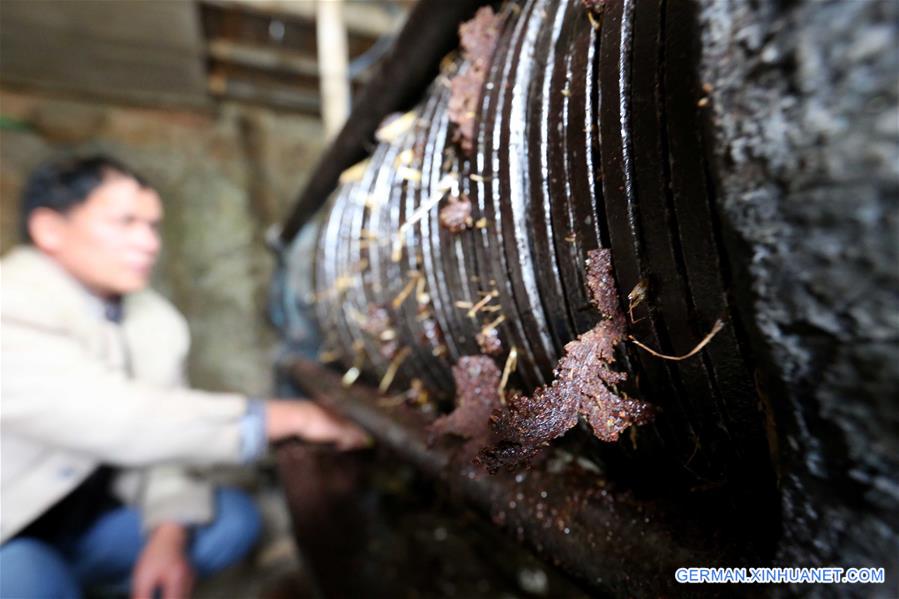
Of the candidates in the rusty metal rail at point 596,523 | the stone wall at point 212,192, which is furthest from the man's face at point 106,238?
the stone wall at point 212,192

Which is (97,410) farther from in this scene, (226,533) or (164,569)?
(226,533)

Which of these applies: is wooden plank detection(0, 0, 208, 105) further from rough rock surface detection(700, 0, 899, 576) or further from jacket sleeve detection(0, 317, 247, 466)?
rough rock surface detection(700, 0, 899, 576)

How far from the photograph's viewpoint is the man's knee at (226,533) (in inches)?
89.6

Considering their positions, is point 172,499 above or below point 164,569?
above

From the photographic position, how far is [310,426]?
188cm

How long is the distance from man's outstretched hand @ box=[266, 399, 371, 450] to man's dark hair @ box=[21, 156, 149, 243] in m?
1.08

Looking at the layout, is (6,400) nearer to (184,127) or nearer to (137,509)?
(137,509)

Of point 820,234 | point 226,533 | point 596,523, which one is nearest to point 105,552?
point 226,533

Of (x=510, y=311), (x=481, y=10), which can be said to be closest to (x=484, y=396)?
(x=510, y=311)

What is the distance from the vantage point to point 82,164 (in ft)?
5.71

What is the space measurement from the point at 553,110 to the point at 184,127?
14.7ft

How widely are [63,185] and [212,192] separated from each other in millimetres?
2665

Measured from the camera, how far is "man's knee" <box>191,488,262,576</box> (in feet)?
7.47

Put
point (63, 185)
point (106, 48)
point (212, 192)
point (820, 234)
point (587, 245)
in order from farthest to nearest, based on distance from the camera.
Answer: point (212, 192), point (106, 48), point (63, 185), point (587, 245), point (820, 234)
